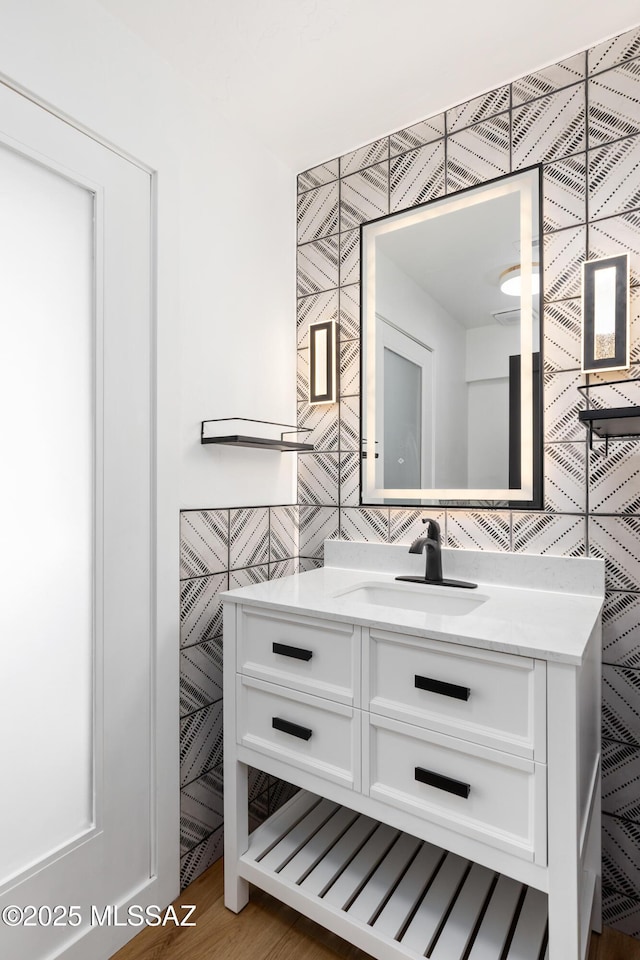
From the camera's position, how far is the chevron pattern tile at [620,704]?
4.62ft

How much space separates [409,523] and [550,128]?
4.09 feet

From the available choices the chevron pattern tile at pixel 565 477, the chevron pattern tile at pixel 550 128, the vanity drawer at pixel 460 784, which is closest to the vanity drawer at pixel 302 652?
the vanity drawer at pixel 460 784

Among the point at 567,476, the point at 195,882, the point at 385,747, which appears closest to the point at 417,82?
the point at 567,476

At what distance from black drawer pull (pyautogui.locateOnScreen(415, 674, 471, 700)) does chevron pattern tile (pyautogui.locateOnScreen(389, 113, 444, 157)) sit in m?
1.66

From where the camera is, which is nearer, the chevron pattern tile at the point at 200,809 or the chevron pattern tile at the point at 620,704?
the chevron pattern tile at the point at 620,704

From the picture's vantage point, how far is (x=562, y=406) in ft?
5.00

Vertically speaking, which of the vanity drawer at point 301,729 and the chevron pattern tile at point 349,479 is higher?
the chevron pattern tile at point 349,479

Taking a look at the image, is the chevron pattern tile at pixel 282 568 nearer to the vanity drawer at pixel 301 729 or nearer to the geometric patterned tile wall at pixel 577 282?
the geometric patterned tile wall at pixel 577 282

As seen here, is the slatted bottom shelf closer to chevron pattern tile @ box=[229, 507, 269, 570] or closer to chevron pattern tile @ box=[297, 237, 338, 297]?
chevron pattern tile @ box=[229, 507, 269, 570]

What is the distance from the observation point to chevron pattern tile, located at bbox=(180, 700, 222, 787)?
1.55 meters

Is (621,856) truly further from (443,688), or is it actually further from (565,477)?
(565,477)

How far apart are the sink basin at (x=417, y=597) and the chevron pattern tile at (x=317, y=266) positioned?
1.11 meters

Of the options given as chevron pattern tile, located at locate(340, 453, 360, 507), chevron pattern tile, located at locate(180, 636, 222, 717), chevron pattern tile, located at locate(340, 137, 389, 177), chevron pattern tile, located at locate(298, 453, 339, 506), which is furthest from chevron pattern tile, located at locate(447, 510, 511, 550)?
chevron pattern tile, located at locate(340, 137, 389, 177)

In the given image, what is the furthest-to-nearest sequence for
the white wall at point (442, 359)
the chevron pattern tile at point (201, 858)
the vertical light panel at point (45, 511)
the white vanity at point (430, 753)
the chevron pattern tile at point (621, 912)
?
1. the white wall at point (442, 359)
2. the chevron pattern tile at point (201, 858)
3. the chevron pattern tile at point (621, 912)
4. the vertical light panel at point (45, 511)
5. the white vanity at point (430, 753)
